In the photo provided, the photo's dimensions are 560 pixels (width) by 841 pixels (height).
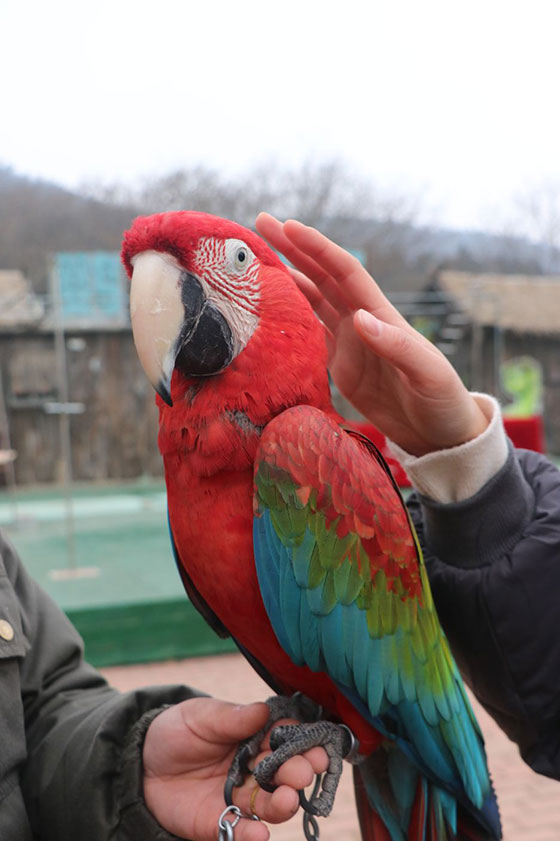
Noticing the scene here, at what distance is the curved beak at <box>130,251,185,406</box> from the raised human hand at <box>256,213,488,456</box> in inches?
9.6

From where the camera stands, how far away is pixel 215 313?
3.14 feet

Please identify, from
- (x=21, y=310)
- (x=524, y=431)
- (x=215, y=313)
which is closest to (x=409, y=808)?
(x=215, y=313)

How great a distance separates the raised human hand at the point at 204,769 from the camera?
94 centimetres

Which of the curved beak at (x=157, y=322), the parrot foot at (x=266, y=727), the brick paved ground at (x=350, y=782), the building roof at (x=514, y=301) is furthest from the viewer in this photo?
the building roof at (x=514, y=301)

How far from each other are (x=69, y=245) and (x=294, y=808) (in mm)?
17419

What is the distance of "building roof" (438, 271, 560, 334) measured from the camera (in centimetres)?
1569

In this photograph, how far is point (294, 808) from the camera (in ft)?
2.93

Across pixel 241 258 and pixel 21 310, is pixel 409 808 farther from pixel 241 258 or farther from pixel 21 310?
pixel 21 310

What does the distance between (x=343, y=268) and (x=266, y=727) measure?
2.25ft

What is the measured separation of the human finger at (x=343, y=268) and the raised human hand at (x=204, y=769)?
608mm

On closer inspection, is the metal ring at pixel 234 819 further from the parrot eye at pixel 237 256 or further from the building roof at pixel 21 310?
the building roof at pixel 21 310

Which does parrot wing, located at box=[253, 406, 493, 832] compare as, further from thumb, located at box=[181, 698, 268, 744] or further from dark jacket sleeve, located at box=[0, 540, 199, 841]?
dark jacket sleeve, located at box=[0, 540, 199, 841]

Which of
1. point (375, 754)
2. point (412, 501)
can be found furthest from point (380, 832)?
point (412, 501)

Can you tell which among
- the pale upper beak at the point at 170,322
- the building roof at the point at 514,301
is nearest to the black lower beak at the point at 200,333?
the pale upper beak at the point at 170,322
